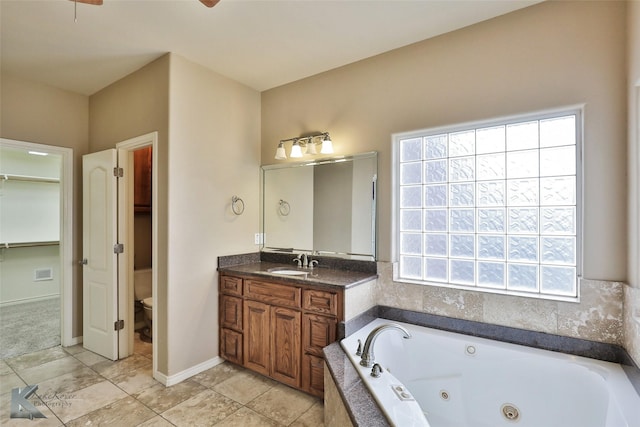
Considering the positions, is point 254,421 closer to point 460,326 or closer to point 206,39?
point 460,326

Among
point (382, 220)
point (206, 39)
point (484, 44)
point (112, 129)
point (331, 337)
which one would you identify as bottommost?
point (331, 337)

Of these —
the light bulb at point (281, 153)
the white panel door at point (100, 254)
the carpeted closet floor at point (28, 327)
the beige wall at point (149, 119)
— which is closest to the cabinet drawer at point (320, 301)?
the beige wall at point (149, 119)

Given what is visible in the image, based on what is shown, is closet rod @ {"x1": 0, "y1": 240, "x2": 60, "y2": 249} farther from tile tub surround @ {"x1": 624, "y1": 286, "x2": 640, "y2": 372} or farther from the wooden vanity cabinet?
tile tub surround @ {"x1": 624, "y1": 286, "x2": 640, "y2": 372}

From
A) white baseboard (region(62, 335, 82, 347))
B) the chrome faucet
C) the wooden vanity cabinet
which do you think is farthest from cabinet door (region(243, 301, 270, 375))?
white baseboard (region(62, 335, 82, 347))

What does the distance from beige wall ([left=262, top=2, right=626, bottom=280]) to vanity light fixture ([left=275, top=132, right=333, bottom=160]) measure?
0.33ft

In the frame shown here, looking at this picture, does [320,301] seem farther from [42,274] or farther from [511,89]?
[42,274]

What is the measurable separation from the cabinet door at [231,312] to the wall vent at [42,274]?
12.3 ft

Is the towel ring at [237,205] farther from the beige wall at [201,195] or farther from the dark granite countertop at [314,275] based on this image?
the dark granite countertop at [314,275]

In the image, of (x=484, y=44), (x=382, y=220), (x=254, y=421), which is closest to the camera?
(x=254, y=421)

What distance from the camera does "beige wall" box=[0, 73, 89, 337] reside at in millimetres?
2809

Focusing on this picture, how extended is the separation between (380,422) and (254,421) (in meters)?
1.14

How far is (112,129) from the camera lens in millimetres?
3047

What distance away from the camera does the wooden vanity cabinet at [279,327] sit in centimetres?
220

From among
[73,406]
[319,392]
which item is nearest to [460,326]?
[319,392]
